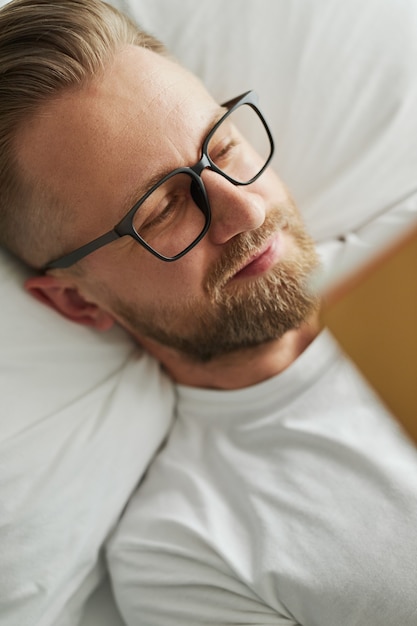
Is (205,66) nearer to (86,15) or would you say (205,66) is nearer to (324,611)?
(86,15)

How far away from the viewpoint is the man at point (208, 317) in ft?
3.54

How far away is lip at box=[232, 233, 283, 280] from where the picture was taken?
1174 mm

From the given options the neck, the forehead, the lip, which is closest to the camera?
the forehead

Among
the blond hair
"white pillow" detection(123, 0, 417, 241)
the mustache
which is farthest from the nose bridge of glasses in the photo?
"white pillow" detection(123, 0, 417, 241)

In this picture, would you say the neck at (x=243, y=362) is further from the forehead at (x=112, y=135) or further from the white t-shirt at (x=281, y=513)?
the forehead at (x=112, y=135)

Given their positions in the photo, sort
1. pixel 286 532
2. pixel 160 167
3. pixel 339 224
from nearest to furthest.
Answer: pixel 160 167 < pixel 286 532 < pixel 339 224

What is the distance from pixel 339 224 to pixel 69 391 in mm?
726

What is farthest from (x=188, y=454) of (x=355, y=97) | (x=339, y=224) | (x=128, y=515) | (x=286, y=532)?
(x=355, y=97)

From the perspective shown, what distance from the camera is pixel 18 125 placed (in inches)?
43.4

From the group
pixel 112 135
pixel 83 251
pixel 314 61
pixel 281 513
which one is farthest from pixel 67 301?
pixel 314 61

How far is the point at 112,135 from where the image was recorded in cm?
106

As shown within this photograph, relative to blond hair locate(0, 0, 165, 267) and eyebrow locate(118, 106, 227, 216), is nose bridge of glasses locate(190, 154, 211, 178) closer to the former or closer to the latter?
eyebrow locate(118, 106, 227, 216)

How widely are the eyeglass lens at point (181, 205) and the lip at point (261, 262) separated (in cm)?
12

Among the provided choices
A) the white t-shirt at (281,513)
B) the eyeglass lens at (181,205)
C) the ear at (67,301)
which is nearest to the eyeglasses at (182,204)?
the eyeglass lens at (181,205)
